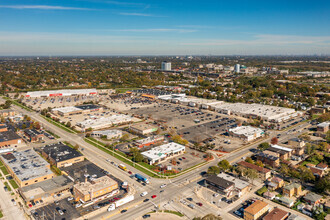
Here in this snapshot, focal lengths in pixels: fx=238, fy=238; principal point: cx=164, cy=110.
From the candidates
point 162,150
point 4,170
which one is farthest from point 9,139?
point 162,150

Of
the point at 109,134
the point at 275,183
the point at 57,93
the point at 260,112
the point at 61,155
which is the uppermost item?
the point at 57,93

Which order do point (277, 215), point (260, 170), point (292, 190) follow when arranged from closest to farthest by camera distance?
point (277, 215)
point (292, 190)
point (260, 170)

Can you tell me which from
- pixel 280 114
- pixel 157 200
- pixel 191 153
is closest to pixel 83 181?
pixel 157 200

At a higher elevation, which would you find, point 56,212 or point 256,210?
point 256,210

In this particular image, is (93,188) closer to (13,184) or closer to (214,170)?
(13,184)

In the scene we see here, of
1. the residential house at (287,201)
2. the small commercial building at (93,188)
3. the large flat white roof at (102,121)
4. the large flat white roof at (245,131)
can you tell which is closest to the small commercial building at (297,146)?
the large flat white roof at (245,131)

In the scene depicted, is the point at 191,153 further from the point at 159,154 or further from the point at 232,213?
the point at 232,213

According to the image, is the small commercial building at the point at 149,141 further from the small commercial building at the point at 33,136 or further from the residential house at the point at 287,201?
the residential house at the point at 287,201
